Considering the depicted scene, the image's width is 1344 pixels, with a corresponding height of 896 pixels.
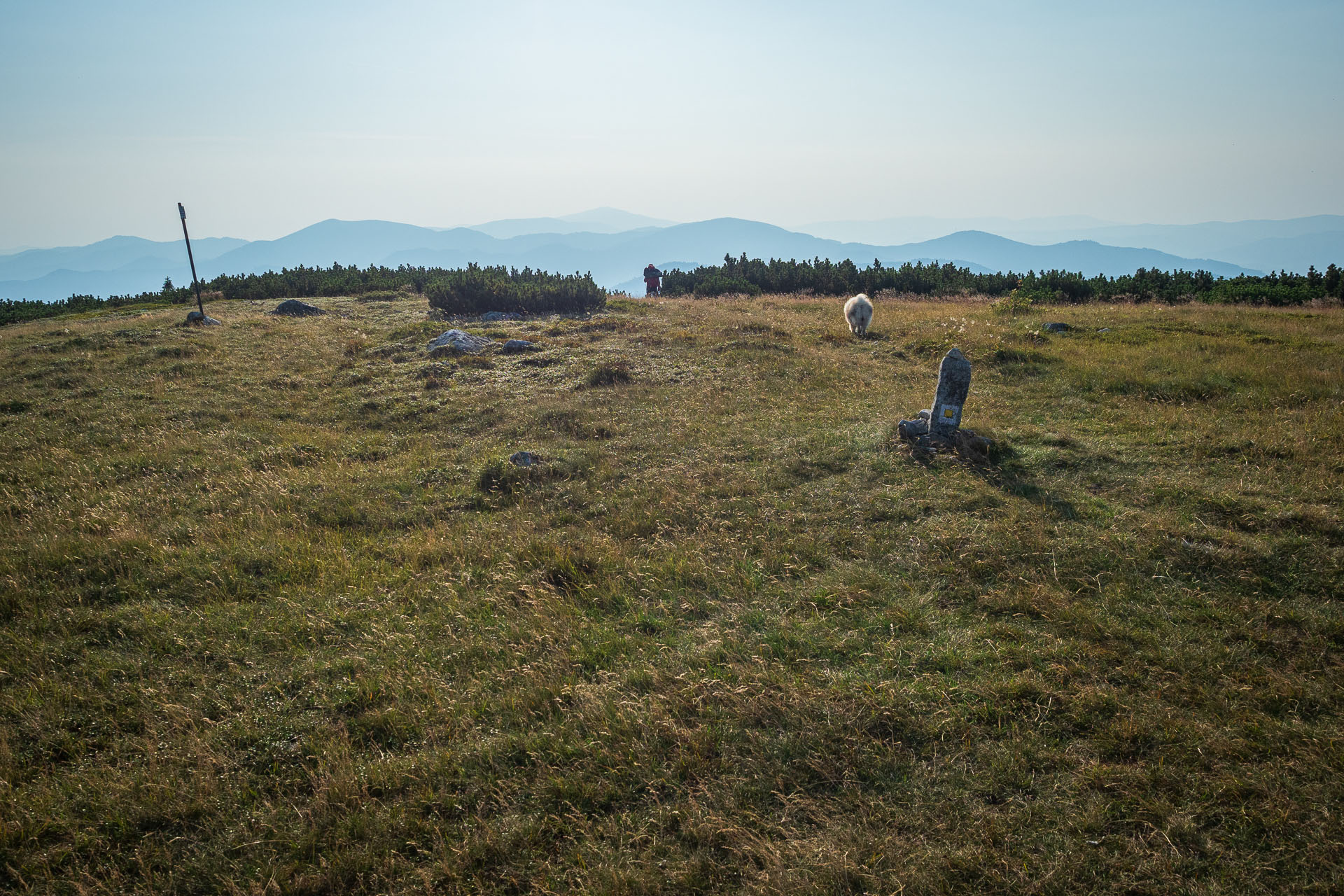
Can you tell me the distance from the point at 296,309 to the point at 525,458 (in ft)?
77.6

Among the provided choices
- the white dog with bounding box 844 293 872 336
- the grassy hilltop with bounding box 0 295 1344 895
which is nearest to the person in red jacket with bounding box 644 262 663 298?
the white dog with bounding box 844 293 872 336

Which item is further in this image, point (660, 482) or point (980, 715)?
point (660, 482)

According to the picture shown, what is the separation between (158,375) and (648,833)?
19604mm

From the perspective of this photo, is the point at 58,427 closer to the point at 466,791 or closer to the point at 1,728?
the point at 1,728

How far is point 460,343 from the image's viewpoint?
2027cm

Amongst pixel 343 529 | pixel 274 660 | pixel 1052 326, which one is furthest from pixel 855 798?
pixel 1052 326

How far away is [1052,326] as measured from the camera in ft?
65.7

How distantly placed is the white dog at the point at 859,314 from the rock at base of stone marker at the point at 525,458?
46.8ft

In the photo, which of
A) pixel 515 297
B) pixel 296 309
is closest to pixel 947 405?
pixel 515 297

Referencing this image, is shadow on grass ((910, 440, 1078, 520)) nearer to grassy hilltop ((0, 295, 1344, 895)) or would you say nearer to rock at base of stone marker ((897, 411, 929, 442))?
grassy hilltop ((0, 295, 1344, 895))

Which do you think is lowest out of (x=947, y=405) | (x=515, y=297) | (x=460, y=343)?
(x=947, y=405)

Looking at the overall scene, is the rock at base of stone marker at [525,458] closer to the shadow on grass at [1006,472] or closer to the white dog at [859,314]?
the shadow on grass at [1006,472]

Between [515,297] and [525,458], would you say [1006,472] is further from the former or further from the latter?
[515,297]

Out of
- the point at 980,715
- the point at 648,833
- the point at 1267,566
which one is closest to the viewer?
the point at 648,833
